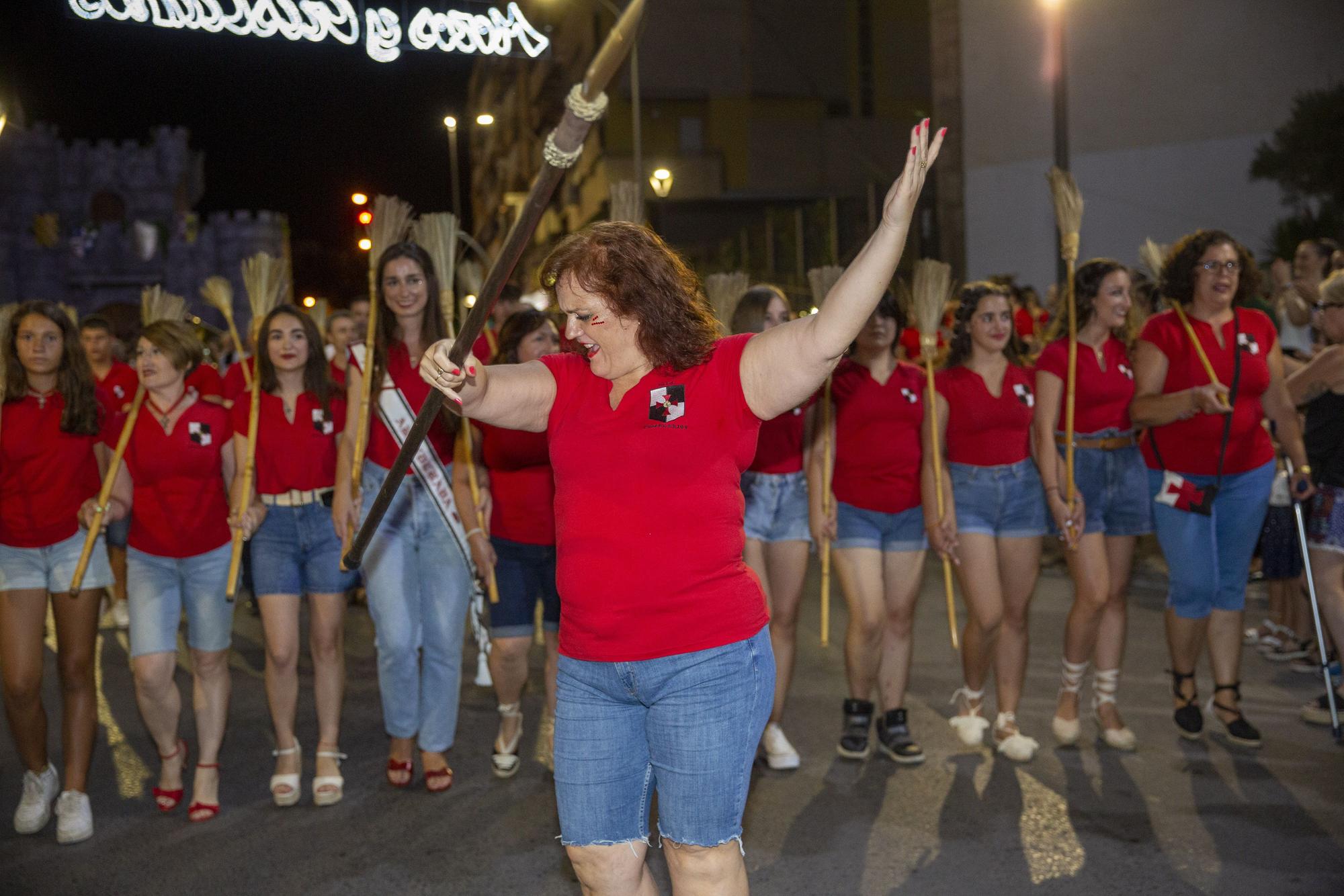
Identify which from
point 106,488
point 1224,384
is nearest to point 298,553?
point 106,488

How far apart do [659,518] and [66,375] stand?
3.54 metres

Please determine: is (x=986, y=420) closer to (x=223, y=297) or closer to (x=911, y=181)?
(x=911, y=181)

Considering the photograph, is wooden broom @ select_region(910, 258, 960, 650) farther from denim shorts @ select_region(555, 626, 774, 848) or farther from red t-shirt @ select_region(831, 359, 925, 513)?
denim shorts @ select_region(555, 626, 774, 848)

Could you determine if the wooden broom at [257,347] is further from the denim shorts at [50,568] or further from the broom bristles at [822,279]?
the broom bristles at [822,279]

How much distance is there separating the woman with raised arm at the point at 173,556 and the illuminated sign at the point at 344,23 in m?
1.36

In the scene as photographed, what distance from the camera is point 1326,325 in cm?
593

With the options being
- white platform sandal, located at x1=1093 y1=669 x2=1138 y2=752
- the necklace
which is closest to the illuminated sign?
the necklace

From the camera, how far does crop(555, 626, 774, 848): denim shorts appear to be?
9.28 feet

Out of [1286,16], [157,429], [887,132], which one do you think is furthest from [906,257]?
[157,429]

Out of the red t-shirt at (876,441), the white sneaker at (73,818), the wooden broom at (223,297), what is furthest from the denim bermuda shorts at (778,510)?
the white sneaker at (73,818)

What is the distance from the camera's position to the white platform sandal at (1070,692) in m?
5.74

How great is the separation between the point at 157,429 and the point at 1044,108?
69.2ft

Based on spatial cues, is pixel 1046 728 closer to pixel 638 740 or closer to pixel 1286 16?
pixel 638 740

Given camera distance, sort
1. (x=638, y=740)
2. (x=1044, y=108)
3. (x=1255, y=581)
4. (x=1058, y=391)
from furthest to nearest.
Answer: (x=1044, y=108), (x=1255, y=581), (x=1058, y=391), (x=638, y=740)
